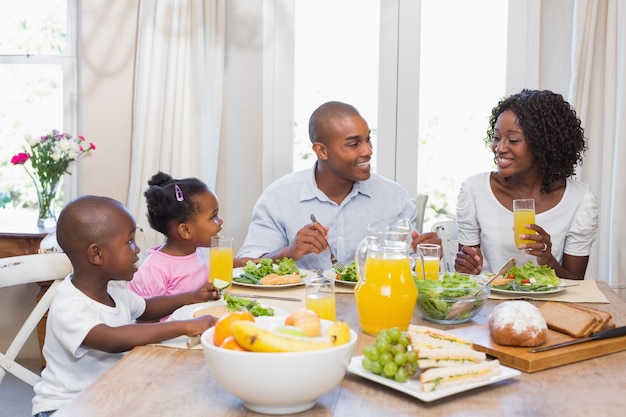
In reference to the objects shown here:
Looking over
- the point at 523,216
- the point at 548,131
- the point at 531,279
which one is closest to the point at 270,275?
the point at 531,279

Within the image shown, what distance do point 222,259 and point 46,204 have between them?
75.8 inches

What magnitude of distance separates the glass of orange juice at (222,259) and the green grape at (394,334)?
2.59 feet

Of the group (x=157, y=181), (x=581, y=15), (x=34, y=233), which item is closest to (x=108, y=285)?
(x=157, y=181)

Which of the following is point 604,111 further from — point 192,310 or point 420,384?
point 420,384

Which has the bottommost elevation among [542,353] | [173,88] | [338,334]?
[542,353]

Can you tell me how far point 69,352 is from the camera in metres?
1.69

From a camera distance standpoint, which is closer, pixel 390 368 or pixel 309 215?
pixel 390 368

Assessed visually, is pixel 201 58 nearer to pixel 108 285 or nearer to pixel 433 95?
pixel 433 95

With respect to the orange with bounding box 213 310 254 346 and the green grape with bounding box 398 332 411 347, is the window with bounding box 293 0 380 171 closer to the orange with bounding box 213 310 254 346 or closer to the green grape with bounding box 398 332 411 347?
the green grape with bounding box 398 332 411 347

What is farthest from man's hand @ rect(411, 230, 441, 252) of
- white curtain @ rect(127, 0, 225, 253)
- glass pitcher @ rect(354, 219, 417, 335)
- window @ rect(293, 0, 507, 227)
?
white curtain @ rect(127, 0, 225, 253)

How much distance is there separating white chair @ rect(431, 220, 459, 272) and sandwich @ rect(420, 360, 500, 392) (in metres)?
1.52

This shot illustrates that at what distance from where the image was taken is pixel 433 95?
3.81m

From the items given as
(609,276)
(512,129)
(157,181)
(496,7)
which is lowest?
(609,276)

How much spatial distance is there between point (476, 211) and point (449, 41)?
130 cm
